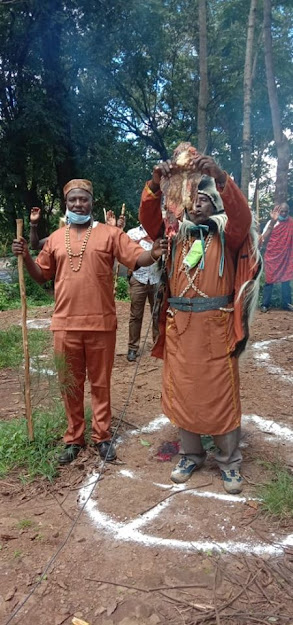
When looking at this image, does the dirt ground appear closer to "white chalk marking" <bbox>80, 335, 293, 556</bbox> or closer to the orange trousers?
"white chalk marking" <bbox>80, 335, 293, 556</bbox>

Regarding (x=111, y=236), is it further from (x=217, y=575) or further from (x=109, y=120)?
(x=109, y=120)

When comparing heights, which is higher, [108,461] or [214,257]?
[214,257]

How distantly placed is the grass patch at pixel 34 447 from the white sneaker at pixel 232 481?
1.15 metres

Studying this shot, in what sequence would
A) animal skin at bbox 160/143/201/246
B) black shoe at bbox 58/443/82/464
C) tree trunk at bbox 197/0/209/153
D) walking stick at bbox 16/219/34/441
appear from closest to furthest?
animal skin at bbox 160/143/201/246
walking stick at bbox 16/219/34/441
black shoe at bbox 58/443/82/464
tree trunk at bbox 197/0/209/153

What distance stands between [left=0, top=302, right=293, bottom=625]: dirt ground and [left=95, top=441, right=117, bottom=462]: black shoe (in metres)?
0.07

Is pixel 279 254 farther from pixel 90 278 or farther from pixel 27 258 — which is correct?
pixel 27 258

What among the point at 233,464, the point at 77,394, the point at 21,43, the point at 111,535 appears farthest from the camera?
the point at 21,43

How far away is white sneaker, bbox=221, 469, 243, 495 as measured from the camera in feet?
9.93

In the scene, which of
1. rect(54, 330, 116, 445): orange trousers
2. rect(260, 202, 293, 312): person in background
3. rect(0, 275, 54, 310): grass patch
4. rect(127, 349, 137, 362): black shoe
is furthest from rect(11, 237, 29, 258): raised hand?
rect(0, 275, 54, 310): grass patch

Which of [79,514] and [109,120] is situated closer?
[79,514]

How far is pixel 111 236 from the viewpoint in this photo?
10.8ft

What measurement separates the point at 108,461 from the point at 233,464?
0.90 metres

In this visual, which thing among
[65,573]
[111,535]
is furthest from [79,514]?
[65,573]

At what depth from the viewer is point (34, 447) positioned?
349 cm
